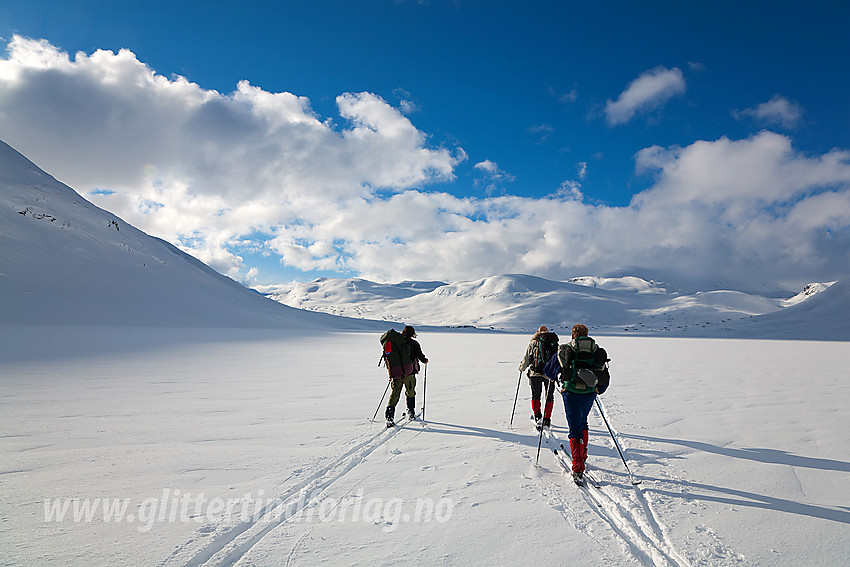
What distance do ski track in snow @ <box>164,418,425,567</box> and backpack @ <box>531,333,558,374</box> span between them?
3574 millimetres

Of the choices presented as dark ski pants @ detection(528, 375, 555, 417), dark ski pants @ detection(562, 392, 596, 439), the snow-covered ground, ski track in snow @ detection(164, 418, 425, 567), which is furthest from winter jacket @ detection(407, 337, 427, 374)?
dark ski pants @ detection(562, 392, 596, 439)

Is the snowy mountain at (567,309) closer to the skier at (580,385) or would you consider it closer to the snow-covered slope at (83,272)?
the skier at (580,385)

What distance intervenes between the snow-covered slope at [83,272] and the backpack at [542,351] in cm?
2733

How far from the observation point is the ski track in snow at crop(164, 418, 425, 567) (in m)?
3.47

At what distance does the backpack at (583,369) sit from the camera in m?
5.26

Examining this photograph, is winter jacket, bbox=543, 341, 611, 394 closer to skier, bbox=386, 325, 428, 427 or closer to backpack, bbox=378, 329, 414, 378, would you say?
skier, bbox=386, 325, 428, 427

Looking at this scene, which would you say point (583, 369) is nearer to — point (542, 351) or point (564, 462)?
point (564, 462)

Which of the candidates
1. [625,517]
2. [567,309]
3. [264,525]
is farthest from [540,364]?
[567,309]

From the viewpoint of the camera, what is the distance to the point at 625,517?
4.30 meters

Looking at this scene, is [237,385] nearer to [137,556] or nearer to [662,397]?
[137,556]

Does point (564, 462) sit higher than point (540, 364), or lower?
lower

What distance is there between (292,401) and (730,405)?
10.4 m

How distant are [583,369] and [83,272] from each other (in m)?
38.8

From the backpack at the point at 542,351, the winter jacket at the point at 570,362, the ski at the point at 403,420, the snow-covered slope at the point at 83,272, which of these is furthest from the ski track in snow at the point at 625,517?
the snow-covered slope at the point at 83,272
